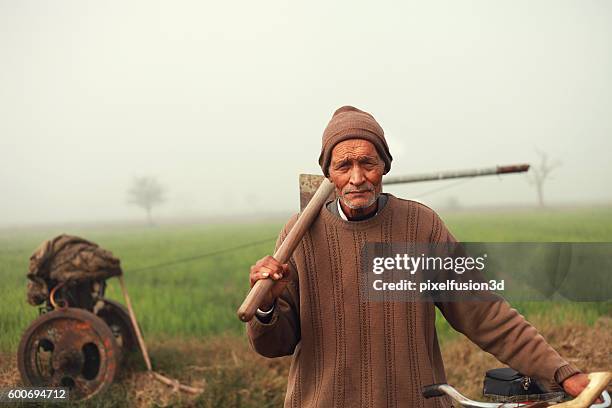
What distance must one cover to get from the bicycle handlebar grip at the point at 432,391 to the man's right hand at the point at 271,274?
1.67 feet

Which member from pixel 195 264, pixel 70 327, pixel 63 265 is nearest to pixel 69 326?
pixel 70 327

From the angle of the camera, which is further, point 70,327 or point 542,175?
point 542,175

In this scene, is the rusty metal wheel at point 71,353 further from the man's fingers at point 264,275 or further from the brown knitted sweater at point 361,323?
the man's fingers at point 264,275

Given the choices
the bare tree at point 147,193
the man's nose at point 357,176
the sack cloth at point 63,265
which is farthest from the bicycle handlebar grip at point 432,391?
the bare tree at point 147,193

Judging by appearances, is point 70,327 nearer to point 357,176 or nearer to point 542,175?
point 357,176

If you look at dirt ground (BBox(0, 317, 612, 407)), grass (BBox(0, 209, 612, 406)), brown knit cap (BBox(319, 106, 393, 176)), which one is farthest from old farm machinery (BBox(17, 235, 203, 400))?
brown knit cap (BBox(319, 106, 393, 176))

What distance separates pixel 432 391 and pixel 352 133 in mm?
771

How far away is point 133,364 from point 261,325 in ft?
8.65

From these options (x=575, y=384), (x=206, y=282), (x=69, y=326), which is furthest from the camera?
(x=206, y=282)

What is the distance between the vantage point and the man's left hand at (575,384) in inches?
70.0

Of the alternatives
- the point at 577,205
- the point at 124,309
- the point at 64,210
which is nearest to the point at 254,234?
the point at 124,309

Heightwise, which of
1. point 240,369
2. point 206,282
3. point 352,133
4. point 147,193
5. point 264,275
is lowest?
point 240,369

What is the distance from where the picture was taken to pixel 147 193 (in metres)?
4.91

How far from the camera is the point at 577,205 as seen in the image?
430cm
